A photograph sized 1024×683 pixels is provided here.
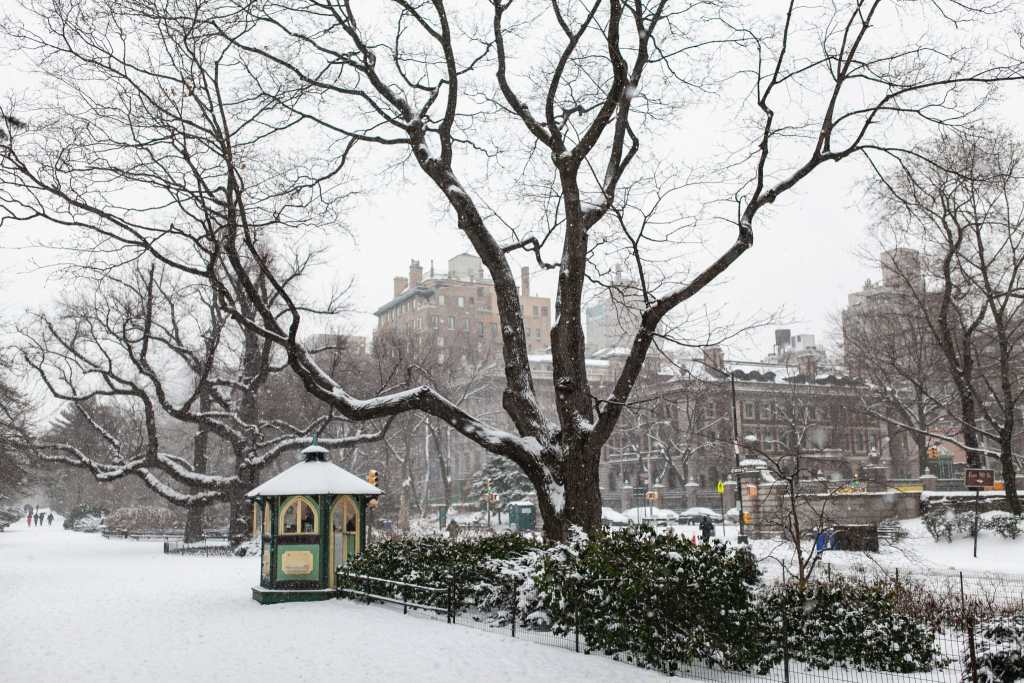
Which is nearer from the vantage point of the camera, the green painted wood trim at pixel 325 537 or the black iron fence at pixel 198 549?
the green painted wood trim at pixel 325 537

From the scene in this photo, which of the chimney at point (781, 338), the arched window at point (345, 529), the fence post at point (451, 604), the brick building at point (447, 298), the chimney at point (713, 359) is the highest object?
the brick building at point (447, 298)

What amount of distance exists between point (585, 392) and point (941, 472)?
168ft

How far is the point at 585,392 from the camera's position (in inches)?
615

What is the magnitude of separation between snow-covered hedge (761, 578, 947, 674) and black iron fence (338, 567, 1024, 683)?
3.4 inches

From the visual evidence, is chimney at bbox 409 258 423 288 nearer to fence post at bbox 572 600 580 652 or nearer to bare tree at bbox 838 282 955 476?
bare tree at bbox 838 282 955 476

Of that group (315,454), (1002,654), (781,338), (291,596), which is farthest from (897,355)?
(781,338)

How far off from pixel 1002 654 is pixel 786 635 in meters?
2.16

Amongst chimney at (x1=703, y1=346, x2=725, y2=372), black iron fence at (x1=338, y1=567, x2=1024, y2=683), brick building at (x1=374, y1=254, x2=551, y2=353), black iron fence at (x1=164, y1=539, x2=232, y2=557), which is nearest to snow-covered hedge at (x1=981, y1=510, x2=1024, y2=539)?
black iron fence at (x1=338, y1=567, x2=1024, y2=683)

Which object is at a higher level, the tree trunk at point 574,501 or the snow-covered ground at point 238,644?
the tree trunk at point 574,501

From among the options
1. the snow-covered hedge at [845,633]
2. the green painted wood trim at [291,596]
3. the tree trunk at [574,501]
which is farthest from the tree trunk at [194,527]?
the snow-covered hedge at [845,633]

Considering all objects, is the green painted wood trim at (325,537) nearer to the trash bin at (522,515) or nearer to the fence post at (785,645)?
the fence post at (785,645)

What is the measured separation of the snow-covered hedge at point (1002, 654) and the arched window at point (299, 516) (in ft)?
43.8

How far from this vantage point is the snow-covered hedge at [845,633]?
1058cm

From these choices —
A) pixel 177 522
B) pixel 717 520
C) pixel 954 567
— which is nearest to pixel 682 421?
pixel 717 520
